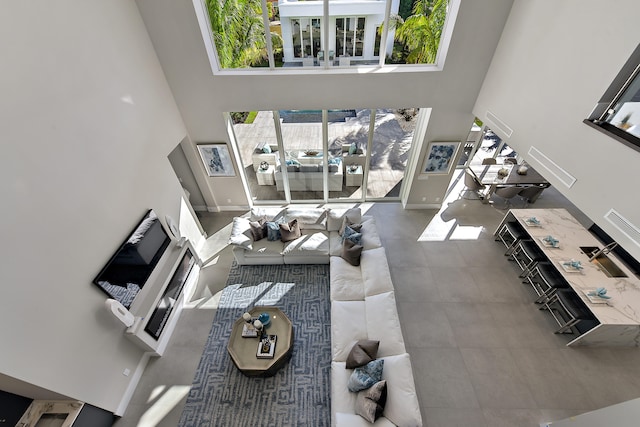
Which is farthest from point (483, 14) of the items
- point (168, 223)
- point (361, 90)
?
point (168, 223)

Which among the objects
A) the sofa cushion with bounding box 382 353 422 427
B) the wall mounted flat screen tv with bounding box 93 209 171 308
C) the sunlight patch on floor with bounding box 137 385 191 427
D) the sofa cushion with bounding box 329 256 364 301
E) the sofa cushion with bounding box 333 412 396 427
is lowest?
the sunlight patch on floor with bounding box 137 385 191 427

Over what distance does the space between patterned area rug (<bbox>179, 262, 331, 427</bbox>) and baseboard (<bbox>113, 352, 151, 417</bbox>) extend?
913 mm

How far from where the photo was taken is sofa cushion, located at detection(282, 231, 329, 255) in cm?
565

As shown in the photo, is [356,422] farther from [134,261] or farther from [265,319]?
[134,261]

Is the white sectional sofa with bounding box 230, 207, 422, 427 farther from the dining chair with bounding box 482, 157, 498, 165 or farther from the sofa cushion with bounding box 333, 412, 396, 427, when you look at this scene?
the dining chair with bounding box 482, 157, 498, 165

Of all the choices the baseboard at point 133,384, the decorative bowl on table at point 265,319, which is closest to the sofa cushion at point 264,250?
the decorative bowl on table at point 265,319

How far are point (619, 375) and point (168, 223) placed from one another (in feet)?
26.6

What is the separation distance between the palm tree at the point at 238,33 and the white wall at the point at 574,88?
13.7ft

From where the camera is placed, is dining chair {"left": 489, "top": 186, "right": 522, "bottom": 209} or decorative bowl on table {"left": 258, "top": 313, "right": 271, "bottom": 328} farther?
dining chair {"left": 489, "top": 186, "right": 522, "bottom": 209}

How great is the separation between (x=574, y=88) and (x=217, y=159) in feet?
21.2

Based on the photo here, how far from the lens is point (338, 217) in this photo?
19.7ft

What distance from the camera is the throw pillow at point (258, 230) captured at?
19.0 feet

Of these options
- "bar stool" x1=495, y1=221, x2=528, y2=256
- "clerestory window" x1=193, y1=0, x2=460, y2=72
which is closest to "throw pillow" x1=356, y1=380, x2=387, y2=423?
"bar stool" x1=495, y1=221, x2=528, y2=256

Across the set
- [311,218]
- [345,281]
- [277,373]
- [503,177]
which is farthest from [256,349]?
[503,177]
